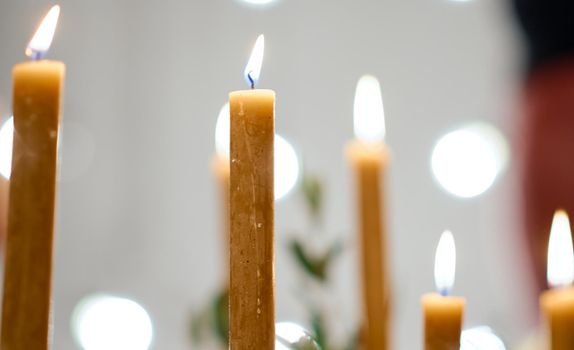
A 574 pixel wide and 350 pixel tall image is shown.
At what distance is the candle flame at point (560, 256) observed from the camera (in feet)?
0.97

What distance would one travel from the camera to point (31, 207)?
230 millimetres

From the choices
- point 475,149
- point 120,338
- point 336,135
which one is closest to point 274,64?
point 336,135

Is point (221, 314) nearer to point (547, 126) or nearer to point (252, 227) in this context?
point (252, 227)

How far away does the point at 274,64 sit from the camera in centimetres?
132

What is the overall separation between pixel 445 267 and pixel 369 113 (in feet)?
0.54

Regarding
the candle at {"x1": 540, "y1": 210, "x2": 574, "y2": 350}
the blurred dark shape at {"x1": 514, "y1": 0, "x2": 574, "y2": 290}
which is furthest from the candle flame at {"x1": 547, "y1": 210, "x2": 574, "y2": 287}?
the blurred dark shape at {"x1": 514, "y1": 0, "x2": 574, "y2": 290}

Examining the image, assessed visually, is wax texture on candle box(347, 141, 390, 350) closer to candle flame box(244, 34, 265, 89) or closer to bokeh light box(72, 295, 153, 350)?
candle flame box(244, 34, 265, 89)

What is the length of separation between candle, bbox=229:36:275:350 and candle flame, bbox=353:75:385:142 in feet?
0.62

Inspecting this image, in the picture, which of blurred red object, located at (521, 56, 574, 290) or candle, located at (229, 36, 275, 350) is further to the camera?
blurred red object, located at (521, 56, 574, 290)

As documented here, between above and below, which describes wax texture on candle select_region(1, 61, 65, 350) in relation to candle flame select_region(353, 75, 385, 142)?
below

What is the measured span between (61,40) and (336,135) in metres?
0.48

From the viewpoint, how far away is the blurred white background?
4.24ft

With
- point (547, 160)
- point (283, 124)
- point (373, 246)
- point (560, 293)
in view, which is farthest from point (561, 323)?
point (283, 124)

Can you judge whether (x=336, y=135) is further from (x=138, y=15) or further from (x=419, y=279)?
(x=138, y=15)
